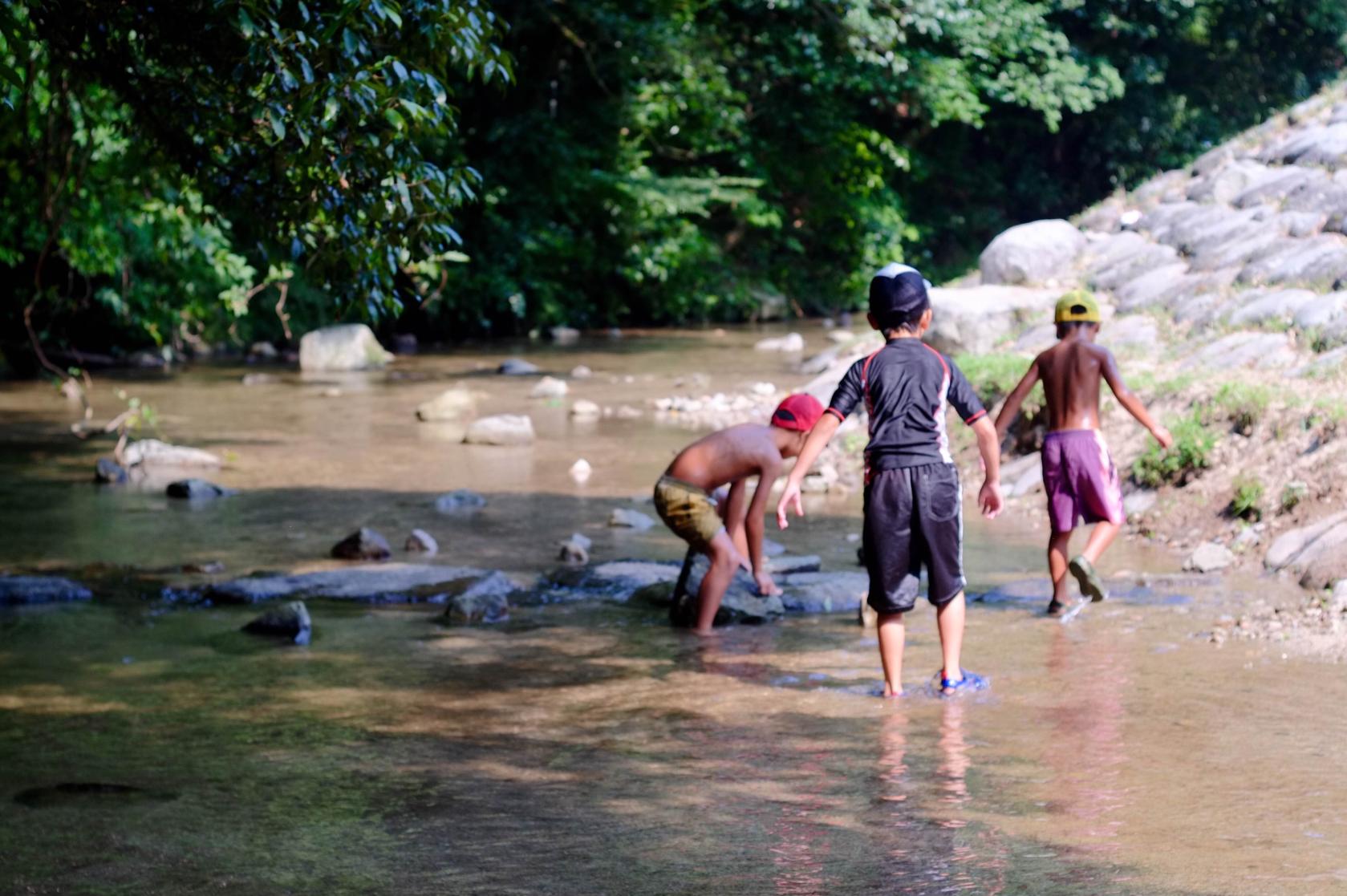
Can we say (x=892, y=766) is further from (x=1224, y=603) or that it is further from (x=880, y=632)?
→ (x=1224, y=603)

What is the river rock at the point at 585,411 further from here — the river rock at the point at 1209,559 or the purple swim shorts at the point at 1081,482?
the purple swim shorts at the point at 1081,482

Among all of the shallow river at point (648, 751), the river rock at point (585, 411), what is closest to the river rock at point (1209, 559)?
the shallow river at point (648, 751)

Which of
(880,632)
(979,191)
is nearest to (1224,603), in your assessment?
(880,632)

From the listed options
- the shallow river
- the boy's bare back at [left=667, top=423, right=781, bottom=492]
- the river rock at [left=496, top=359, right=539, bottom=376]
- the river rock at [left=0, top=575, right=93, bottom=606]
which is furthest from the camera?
the river rock at [left=496, top=359, right=539, bottom=376]

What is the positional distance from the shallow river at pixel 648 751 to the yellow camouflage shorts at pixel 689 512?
49 centimetres

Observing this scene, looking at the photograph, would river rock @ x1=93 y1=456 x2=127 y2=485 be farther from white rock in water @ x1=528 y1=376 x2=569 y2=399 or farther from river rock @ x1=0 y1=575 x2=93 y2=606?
white rock in water @ x1=528 y1=376 x2=569 y2=399

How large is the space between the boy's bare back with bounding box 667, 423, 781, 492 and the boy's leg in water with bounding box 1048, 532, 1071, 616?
1.38 m

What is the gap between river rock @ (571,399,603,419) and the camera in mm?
16142

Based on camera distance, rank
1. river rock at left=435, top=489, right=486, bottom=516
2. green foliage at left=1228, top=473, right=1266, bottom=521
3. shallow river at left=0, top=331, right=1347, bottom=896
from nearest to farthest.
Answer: shallow river at left=0, top=331, right=1347, bottom=896
green foliage at left=1228, top=473, right=1266, bottom=521
river rock at left=435, top=489, right=486, bottom=516

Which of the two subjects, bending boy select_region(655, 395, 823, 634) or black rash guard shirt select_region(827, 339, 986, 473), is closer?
black rash guard shirt select_region(827, 339, 986, 473)

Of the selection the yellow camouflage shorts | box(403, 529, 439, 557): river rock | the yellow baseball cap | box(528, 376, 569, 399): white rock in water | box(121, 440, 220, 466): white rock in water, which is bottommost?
box(403, 529, 439, 557): river rock

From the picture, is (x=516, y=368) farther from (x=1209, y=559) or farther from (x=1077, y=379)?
(x=1077, y=379)

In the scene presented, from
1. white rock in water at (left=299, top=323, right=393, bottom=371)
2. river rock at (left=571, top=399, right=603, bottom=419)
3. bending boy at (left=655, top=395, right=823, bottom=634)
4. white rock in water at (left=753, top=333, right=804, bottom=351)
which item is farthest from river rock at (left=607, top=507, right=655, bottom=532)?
white rock in water at (left=753, top=333, right=804, bottom=351)

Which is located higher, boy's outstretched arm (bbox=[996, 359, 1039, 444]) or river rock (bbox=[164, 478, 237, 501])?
boy's outstretched arm (bbox=[996, 359, 1039, 444])
